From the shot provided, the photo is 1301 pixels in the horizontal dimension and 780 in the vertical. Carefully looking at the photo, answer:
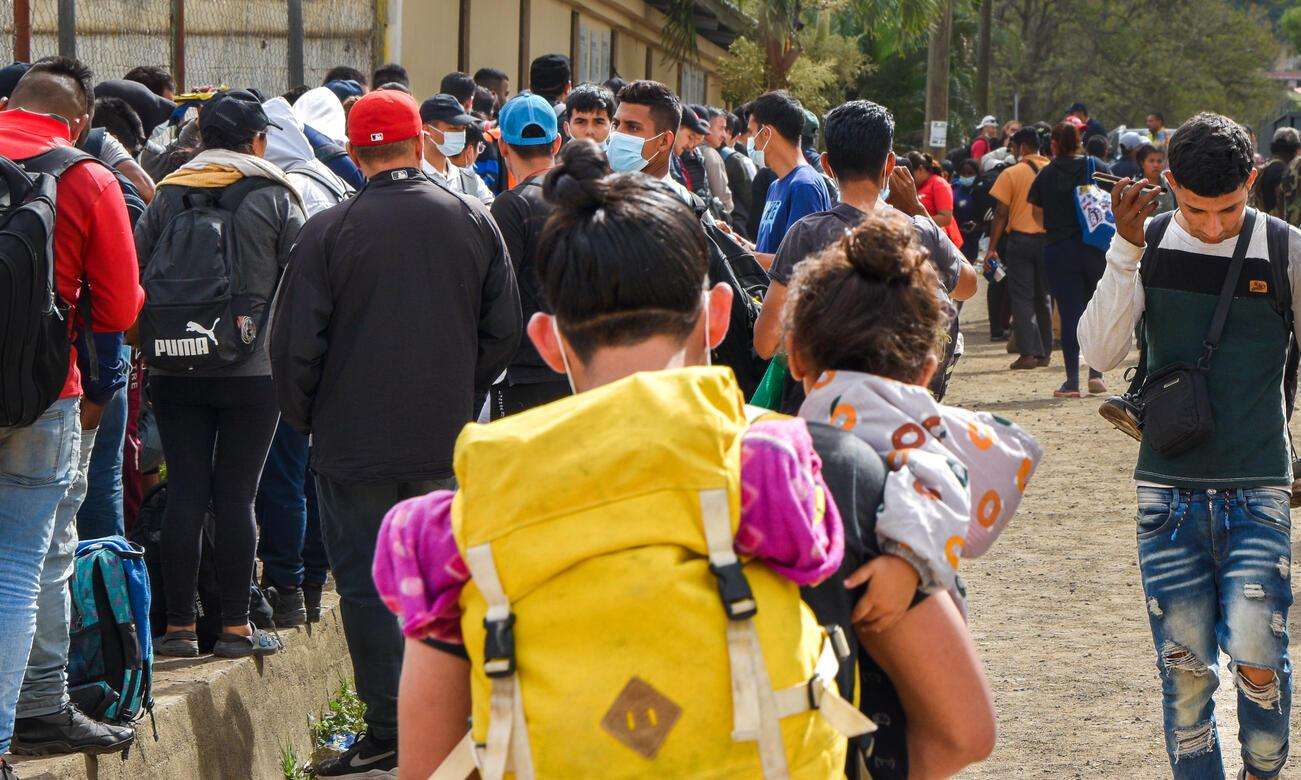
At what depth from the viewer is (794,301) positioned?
254 centimetres

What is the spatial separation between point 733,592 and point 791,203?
15.8 feet

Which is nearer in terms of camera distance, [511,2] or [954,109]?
[511,2]

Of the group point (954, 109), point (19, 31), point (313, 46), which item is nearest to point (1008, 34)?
point (954, 109)

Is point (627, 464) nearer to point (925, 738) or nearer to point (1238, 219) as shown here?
point (925, 738)

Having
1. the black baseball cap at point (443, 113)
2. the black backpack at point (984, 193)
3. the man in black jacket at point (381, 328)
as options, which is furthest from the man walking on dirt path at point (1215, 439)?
the black backpack at point (984, 193)

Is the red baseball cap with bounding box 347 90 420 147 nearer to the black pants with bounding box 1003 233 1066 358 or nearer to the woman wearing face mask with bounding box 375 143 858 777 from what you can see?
the woman wearing face mask with bounding box 375 143 858 777

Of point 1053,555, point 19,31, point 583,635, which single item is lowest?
point 1053,555

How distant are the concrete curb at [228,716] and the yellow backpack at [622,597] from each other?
2.81 metres

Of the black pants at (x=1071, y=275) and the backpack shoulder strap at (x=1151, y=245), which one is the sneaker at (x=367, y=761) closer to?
the backpack shoulder strap at (x=1151, y=245)

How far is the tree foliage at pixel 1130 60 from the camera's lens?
59.7 meters

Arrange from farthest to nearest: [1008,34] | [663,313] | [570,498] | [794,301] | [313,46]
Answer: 1. [1008,34]
2. [313,46]
3. [794,301]
4. [663,313]
5. [570,498]

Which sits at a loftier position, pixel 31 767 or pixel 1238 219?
pixel 1238 219

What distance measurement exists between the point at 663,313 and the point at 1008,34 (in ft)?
189

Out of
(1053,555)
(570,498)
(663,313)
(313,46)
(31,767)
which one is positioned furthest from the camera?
(313,46)
